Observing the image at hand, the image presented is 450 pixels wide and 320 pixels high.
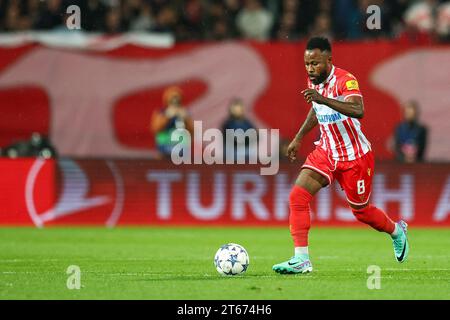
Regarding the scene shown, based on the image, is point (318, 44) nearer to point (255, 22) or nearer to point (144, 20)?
point (255, 22)

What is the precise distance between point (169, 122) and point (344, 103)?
9.09 meters

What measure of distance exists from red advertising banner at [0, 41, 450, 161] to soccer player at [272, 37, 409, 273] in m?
8.54

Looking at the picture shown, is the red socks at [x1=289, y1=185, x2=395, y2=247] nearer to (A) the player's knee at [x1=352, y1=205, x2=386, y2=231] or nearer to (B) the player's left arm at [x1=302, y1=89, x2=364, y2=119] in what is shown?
(A) the player's knee at [x1=352, y1=205, x2=386, y2=231]

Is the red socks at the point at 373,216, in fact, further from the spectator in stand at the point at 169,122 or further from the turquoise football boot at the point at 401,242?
the spectator in stand at the point at 169,122

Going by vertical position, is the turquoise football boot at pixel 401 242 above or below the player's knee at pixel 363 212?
below

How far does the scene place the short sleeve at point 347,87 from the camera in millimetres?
10578

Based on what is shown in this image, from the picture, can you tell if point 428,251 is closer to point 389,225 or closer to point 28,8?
point 389,225

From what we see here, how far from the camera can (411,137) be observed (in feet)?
63.5

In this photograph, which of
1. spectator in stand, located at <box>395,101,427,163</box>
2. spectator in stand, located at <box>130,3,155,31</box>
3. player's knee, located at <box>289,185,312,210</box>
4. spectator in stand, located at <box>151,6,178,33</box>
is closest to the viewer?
player's knee, located at <box>289,185,312,210</box>

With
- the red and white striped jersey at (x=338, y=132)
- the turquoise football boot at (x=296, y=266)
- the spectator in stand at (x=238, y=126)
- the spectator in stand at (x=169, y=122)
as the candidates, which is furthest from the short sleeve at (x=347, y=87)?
the spectator in stand at (x=169, y=122)

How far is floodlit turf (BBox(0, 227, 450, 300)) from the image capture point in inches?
368

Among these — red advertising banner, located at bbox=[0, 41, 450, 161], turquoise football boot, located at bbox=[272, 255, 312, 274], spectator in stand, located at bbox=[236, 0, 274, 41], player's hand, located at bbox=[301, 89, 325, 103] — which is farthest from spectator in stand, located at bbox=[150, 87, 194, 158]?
player's hand, located at bbox=[301, 89, 325, 103]

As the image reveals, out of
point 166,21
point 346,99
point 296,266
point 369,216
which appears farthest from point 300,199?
point 166,21
